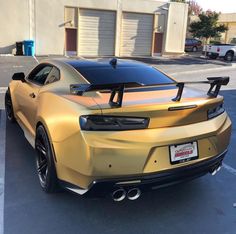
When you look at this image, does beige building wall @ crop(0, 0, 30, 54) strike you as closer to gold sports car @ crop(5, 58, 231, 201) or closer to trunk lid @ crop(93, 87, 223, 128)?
gold sports car @ crop(5, 58, 231, 201)

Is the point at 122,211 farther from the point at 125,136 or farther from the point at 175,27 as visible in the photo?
the point at 175,27

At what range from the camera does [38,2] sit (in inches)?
830

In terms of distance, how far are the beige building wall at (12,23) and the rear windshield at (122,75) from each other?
18501mm

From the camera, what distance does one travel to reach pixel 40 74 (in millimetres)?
4695

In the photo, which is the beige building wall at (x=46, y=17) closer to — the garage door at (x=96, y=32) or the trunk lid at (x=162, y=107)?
the garage door at (x=96, y=32)

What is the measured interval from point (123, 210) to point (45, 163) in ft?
3.18

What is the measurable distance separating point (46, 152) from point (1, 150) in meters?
1.71

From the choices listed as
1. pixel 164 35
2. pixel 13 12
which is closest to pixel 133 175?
pixel 13 12

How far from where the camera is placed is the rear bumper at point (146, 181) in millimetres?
2861

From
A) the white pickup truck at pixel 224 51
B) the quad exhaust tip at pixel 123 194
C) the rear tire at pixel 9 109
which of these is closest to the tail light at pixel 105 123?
the quad exhaust tip at pixel 123 194

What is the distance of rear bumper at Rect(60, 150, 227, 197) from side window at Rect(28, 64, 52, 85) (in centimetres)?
177

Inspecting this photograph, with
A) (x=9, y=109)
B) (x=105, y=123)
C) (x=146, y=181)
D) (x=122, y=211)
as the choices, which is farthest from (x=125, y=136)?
(x=9, y=109)

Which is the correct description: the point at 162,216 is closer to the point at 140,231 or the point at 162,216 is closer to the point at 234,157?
the point at 140,231

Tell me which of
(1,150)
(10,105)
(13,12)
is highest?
(13,12)
